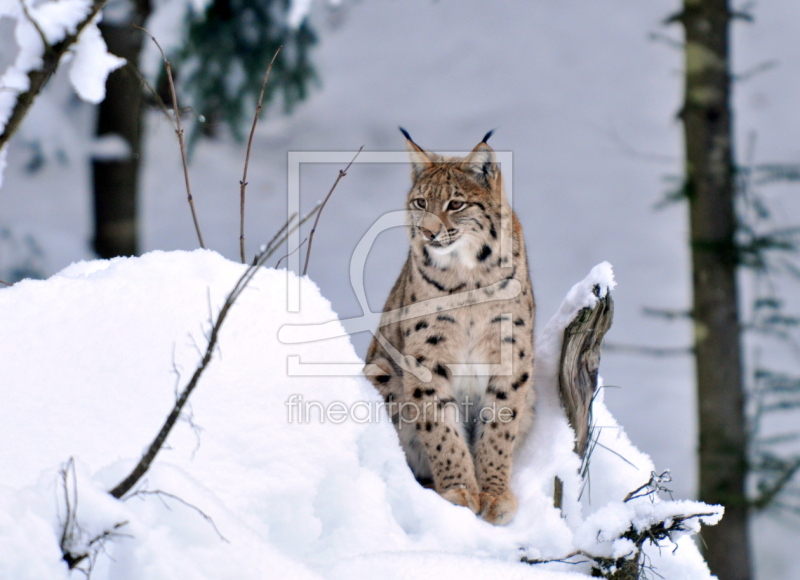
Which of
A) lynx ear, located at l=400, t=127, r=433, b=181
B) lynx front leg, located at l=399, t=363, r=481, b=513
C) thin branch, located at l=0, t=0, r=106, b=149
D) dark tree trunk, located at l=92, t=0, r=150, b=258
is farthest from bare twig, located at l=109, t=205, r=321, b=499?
dark tree trunk, located at l=92, t=0, r=150, b=258

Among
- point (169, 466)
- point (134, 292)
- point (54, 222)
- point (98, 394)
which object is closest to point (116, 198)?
point (54, 222)

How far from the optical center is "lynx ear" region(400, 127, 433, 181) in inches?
130

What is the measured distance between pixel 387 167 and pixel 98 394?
9738 mm

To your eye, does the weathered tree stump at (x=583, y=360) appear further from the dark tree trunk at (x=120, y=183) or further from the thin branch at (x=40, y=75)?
the dark tree trunk at (x=120, y=183)

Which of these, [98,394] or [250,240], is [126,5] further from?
[98,394]

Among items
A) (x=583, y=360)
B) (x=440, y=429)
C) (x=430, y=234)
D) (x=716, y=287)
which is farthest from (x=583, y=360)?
(x=716, y=287)

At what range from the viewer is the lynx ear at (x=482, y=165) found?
3.18 metres

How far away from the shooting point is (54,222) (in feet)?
29.7

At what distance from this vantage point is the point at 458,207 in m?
Result: 3.20

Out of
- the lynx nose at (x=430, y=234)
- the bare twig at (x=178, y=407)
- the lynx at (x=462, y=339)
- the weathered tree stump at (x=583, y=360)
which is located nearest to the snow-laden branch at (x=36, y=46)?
→ the bare twig at (x=178, y=407)

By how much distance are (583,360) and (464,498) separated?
0.69m

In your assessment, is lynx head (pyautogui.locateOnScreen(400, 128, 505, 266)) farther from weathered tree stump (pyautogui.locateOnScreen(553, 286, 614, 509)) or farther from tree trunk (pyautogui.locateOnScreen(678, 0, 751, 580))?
tree trunk (pyautogui.locateOnScreen(678, 0, 751, 580))

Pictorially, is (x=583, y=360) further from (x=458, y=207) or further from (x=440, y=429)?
(x=458, y=207)

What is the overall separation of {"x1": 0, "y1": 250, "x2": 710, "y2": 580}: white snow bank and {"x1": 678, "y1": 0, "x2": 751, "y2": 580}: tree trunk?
313 centimetres
